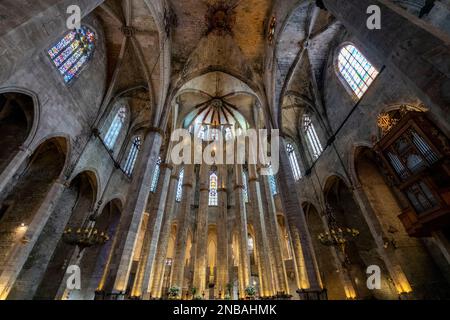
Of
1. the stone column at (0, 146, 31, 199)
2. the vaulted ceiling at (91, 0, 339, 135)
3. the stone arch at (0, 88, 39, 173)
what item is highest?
the vaulted ceiling at (91, 0, 339, 135)

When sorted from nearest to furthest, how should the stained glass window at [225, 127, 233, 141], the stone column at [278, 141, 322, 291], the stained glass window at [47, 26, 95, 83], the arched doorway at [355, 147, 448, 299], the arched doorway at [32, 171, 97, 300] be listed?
the stone column at [278, 141, 322, 291], the arched doorway at [355, 147, 448, 299], the stained glass window at [47, 26, 95, 83], the arched doorway at [32, 171, 97, 300], the stained glass window at [225, 127, 233, 141]

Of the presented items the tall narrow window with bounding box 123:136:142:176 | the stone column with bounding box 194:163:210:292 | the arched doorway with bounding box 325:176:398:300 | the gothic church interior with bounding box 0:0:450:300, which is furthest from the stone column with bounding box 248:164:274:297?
the tall narrow window with bounding box 123:136:142:176

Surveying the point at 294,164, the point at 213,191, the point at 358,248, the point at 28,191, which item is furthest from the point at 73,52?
the point at 358,248

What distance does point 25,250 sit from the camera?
Answer: 8188 mm

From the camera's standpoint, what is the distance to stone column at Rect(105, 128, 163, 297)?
7.47 meters

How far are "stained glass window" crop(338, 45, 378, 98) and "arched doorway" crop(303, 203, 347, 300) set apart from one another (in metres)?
8.82

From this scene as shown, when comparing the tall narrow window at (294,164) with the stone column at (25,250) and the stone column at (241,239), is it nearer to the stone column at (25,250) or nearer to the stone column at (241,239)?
the stone column at (241,239)

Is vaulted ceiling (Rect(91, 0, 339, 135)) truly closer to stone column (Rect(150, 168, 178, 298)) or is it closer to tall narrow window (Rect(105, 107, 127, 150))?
tall narrow window (Rect(105, 107, 127, 150))

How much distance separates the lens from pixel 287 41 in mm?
12945

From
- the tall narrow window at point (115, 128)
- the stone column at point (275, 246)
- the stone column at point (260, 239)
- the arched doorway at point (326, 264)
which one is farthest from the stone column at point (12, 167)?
the arched doorway at point (326, 264)

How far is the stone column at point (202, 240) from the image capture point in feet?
43.6

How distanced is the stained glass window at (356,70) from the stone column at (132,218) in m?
11.2

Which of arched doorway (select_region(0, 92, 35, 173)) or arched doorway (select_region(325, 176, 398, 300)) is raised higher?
arched doorway (select_region(0, 92, 35, 173))
